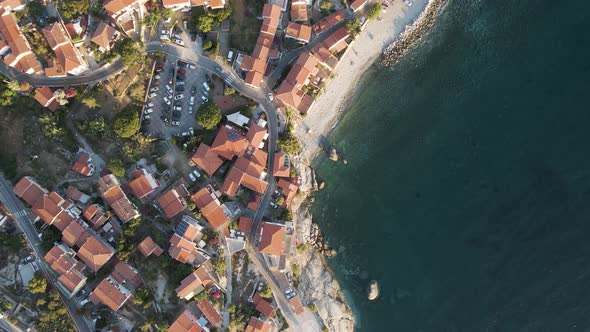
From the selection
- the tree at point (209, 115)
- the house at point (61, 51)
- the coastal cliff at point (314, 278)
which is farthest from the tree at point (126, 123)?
the coastal cliff at point (314, 278)

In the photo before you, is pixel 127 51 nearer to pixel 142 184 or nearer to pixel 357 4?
pixel 142 184

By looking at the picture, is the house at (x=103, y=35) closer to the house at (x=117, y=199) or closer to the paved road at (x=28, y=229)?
the house at (x=117, y=199)

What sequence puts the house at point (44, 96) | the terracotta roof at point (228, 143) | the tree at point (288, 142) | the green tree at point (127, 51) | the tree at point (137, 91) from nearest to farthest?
the green tree at point (127, 51), the house at point (44, 96), the terracotta roof at point (228, 143), the tree at point (137, 91), the tree at point (288, 142)

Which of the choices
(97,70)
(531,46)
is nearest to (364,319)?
(531,46)

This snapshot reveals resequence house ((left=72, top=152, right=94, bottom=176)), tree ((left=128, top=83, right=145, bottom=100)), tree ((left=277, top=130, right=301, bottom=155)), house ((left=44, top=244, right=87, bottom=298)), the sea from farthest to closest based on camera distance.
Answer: the sea < tree ((left=277, top=130, right=301, bottom=155)) < tree ((left=128, top=83, right=145, bottom=100)) < house ((left=72, top=152, right=94, bottom=176)) < house ((left=44, top=244, right=87, bottom=298))

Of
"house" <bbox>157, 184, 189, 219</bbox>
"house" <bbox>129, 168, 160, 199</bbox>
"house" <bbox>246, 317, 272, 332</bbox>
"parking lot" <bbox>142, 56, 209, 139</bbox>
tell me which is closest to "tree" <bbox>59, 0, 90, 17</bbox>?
"parking lot" <bbox>142, 56, 209, 139</bbox>

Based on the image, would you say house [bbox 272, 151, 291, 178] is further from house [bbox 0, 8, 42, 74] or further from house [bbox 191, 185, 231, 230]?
house [bbox 0, 8, 42, 74]
